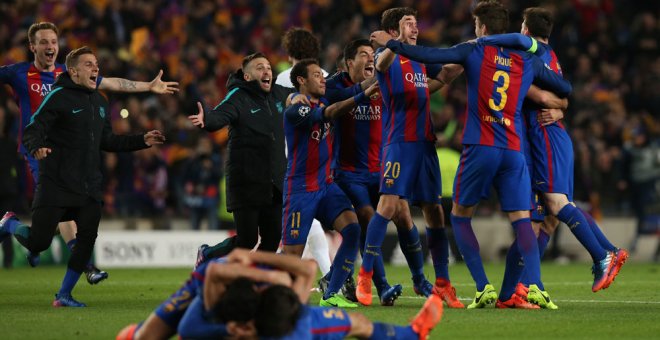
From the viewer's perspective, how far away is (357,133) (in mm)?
11086

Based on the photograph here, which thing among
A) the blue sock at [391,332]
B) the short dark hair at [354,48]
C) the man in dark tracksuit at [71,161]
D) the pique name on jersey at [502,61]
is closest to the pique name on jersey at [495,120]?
the pique name on jersey at [502,61]

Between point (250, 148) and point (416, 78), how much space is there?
1.66 m

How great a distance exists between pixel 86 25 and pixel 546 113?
14.1 meters

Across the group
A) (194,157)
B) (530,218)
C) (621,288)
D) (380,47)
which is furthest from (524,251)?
(194,157)

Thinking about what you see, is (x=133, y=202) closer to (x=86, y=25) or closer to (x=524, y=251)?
(x=86, y=25)

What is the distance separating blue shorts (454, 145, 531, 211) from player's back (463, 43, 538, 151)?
0.24 feet

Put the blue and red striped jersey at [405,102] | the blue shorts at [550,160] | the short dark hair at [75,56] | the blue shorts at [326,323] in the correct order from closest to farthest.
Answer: the blue shorts at [326,323] < the blue and red striped jersey at [405,102] < the blue shorts at [550,160] < the short dark hair at [75,56]

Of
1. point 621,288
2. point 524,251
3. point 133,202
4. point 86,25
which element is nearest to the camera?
point 524,251

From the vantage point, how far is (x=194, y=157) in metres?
19.9

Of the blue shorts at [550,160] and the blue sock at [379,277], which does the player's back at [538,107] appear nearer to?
the blue shorts at [550,160]

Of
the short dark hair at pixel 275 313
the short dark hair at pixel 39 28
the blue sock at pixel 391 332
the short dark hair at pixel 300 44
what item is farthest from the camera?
the short dark hair at pixel 39 28

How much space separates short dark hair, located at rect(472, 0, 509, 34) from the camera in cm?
1002

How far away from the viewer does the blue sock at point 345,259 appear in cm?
1040

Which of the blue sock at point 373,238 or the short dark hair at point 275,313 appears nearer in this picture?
the short dark hair at point 275,313
